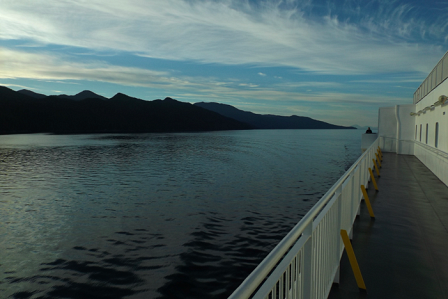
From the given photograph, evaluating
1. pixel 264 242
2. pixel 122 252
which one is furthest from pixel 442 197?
pixel 122 252

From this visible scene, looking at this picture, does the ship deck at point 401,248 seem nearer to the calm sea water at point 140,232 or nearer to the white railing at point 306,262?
the white railing at point 306,262

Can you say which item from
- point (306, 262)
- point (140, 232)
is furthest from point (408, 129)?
point (306, 262)

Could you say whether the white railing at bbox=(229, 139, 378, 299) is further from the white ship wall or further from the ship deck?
the white ship wall

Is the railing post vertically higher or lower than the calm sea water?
higher

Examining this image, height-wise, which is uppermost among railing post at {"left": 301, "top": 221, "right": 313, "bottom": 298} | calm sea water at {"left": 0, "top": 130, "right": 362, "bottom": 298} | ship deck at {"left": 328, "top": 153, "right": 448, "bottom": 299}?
railing post at {"left": 301, "top": 221, "right": 313, "bottom": 298}

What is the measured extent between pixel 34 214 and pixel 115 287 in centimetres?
863

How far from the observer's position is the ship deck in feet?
14.5

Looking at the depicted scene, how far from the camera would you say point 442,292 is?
4.32 m

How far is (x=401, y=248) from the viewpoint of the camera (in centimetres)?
596

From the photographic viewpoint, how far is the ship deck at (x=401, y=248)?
4.43 metres

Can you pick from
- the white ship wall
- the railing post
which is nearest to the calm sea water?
the railing post

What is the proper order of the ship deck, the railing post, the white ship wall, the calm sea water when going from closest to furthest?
the railing post < the ship deck < the calm sea water < the white ship wall

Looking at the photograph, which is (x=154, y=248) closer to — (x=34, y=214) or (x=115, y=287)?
(x=115, y=287)

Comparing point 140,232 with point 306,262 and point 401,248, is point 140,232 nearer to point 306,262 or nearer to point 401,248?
point 401,248
